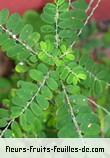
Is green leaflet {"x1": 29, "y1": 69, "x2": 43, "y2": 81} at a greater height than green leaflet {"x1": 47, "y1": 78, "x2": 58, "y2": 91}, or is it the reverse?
green leaflet {"x1": 29, "y1": 69, "x2": 43, "y2": 81}

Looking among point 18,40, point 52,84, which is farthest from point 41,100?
point 18,40

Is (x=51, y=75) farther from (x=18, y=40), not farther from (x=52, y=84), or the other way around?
(x=18, y=40)

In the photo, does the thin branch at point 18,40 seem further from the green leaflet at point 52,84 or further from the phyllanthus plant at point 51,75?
the green leaflet at point 52,84

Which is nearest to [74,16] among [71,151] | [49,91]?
[49,91]

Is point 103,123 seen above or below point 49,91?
below

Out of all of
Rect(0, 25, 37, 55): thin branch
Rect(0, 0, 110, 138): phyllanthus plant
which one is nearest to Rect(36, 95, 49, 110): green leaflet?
Rect(0, 0, 110, 138): phyllanthus plant

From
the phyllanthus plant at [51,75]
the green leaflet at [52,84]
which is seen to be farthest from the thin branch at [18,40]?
the green leaflet at [52,84]

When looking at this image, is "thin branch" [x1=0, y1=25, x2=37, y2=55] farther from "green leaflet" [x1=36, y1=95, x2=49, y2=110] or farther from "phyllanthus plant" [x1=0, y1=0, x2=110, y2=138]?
"green leaflet" [x1=36, y1=95, x2=49, y2=110]

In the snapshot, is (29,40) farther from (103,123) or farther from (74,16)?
(103,123)
